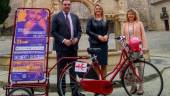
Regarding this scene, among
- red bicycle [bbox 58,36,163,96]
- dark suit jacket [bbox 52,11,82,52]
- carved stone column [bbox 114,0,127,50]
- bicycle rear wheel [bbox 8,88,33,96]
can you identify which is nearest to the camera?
bicycle rear wheel [bbox 8,88,33,96]

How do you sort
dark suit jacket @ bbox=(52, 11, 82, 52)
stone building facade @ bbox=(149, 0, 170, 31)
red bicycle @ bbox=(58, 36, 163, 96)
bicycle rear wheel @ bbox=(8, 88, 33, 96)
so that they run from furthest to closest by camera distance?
stone building facade @ bbox=(149, 0, 170, 31), dark suit jacket @ bbox=(52, 11, 82, 52), red bicycle @ bbox=(58, 36, 163, 96), bicycle rear wheel @ bbox=(8, 88, 33, 96)

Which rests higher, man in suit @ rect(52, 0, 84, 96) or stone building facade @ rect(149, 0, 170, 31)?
stone building facade @ rect(149, 0, 170, 31)

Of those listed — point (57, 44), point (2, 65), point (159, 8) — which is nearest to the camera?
point (57, 44)

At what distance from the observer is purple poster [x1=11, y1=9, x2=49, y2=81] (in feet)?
21.1

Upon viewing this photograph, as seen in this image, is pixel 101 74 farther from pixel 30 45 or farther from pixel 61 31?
pixel 30 45

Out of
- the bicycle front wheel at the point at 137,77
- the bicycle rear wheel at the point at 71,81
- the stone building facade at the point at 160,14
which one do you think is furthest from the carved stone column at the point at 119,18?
the stone building facade at the point at 160,14

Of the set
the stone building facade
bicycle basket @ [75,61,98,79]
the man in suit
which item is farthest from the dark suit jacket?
the stone building facade

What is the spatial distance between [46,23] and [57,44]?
1.77 ft

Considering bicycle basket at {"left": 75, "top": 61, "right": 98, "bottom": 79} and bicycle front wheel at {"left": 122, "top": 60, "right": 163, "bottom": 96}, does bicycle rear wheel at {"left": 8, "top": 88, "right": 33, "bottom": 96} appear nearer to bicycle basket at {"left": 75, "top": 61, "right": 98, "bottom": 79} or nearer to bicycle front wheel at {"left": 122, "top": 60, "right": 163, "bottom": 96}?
bicycle basket at {"left": 75, "top": 61, "right": 98, "bottom": 79}

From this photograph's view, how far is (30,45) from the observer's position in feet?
21.3

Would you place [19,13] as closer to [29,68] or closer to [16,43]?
[16,43]

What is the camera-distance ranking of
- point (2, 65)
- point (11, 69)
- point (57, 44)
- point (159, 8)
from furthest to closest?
1. point (159, 8)
2. point (2, 65)
3. point (57, 44)
4. point (11, 69)

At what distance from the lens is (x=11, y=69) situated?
6.41m

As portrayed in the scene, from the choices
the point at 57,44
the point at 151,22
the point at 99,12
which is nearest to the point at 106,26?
the point at 99,12
